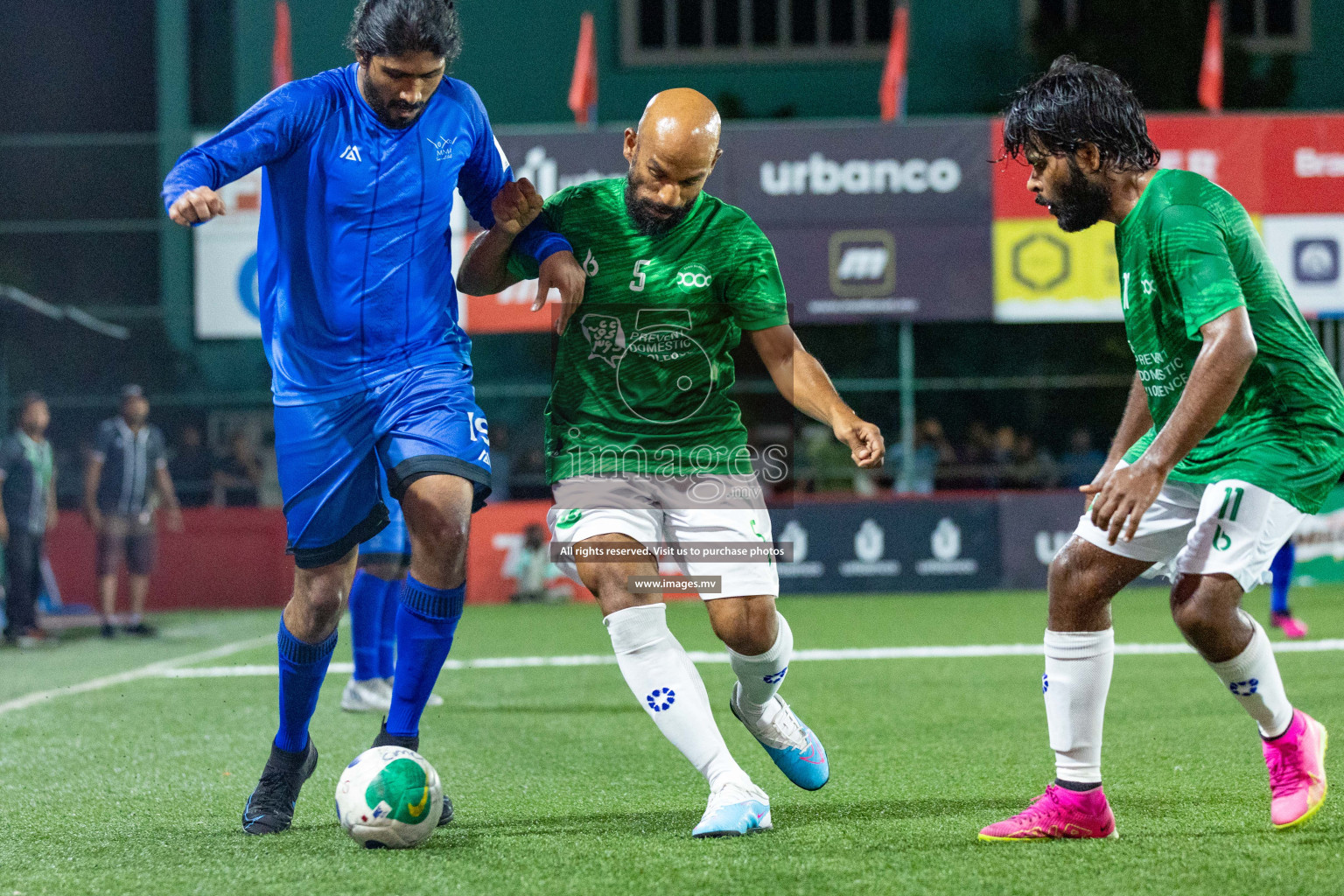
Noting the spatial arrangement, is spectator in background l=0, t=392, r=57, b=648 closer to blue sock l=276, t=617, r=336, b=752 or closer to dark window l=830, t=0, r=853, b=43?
blue sock l=276, t=617, r=336, b=752

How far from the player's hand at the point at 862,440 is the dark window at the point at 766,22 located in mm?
18794

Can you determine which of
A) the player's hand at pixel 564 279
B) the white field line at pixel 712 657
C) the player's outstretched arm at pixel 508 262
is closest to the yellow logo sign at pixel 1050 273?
the white field line at pixel 712 657

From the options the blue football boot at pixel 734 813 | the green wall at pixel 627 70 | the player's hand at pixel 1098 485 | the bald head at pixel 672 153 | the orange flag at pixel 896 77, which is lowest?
the blue football boot at pixel 734 813

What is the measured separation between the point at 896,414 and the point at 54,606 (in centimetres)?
1012

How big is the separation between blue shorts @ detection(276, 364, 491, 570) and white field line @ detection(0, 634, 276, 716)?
13.2ft

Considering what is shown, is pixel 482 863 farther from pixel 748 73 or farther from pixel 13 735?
pixel 748 73

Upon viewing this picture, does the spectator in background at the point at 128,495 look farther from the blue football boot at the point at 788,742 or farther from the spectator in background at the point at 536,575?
the blue football boot at the point at 788,742

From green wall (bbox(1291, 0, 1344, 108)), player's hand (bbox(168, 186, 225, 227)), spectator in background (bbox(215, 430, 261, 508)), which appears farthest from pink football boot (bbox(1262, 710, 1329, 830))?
green wall (bbox(1291, 0, 1344, 108))

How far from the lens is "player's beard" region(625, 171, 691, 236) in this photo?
13.4ft

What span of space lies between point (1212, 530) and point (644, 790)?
2.05m

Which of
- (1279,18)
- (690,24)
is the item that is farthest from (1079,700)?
(1279,18)

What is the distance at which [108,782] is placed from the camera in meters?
5.07

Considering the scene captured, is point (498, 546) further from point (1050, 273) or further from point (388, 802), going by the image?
point (388, 802)

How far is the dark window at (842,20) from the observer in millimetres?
21719
